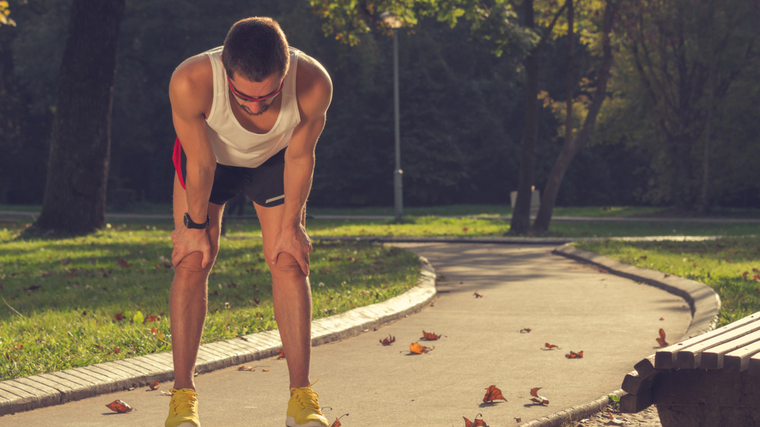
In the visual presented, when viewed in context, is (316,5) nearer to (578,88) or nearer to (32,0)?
(32,0)

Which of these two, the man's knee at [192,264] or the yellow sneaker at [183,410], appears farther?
the man's knee at [192,264]

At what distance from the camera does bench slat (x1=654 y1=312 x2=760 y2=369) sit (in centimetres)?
305

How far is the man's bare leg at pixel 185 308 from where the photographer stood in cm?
339

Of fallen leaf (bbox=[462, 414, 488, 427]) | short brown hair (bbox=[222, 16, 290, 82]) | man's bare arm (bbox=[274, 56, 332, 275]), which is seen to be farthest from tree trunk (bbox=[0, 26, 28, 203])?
short brown hair (bbox=[222, 16, 290, 82])

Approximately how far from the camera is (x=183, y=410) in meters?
3.26

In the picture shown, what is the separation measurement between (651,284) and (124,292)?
5928mm

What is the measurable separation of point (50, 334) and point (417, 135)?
34.4 meters

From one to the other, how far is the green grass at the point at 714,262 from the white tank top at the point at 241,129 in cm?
404

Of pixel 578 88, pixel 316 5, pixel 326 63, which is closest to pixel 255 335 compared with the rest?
pixel 316 5

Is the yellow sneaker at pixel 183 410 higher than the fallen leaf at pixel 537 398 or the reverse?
higher

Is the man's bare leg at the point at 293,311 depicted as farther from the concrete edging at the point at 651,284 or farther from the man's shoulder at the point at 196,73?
the concrete edging at the point at 651,284

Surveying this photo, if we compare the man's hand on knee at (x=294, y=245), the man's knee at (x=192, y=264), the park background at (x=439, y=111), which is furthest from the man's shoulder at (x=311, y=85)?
the park background at (x=439, y=111)

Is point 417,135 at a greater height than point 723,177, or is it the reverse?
point 417,135

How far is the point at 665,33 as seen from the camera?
27.3 metres
